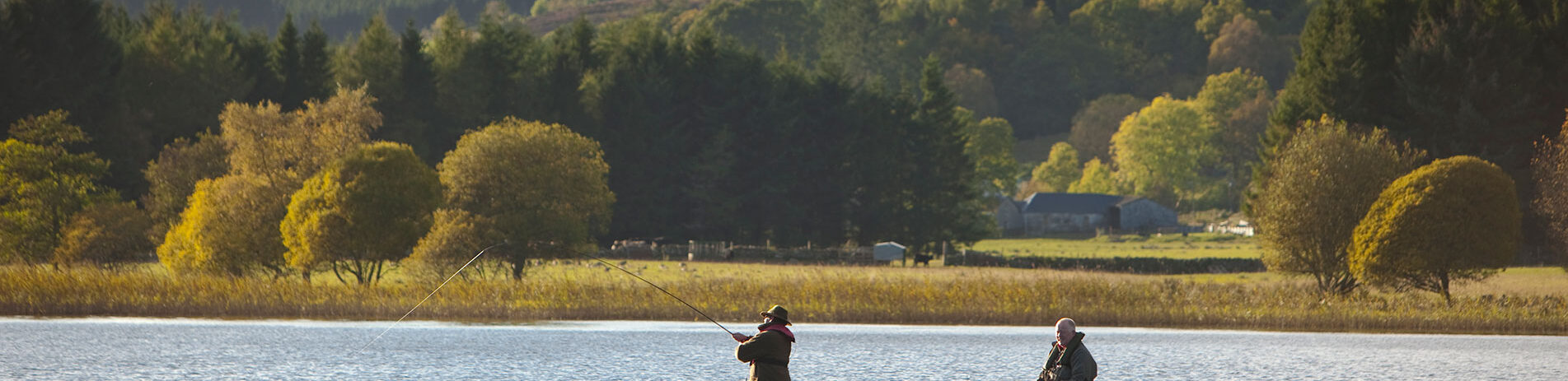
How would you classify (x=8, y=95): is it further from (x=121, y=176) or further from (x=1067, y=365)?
(x=1067, y=365)

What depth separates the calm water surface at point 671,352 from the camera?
30.5m

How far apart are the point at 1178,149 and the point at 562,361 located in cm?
14248

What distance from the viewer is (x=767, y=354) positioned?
17922 mm

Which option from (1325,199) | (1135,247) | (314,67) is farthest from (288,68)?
(1135,247)

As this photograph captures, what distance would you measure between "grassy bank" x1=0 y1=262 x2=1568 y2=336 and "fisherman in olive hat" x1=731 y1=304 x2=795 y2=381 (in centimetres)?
2450

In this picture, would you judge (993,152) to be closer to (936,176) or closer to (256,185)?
(936,176)

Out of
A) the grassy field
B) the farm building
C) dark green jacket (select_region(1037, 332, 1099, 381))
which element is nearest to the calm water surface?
dark green jacket (select_region(1037, 332, 1099, 381))

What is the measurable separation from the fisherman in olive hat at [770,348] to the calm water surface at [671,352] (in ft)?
38.0

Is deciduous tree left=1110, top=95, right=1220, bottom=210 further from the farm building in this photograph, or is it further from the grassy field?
the grassy field

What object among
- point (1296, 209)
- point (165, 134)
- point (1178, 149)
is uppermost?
point (1178, 149)

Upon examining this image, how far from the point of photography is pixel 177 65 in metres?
76.1

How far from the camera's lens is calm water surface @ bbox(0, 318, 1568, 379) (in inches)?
1199

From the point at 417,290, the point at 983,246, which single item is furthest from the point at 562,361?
the point at 983,246

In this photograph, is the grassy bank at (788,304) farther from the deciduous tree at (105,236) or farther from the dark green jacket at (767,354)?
the dark green jacket at (767,354)
